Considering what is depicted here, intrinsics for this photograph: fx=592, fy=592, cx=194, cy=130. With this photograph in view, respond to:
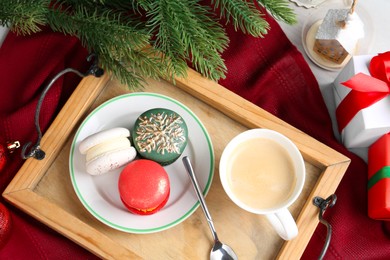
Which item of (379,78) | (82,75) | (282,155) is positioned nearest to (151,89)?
(82,75)

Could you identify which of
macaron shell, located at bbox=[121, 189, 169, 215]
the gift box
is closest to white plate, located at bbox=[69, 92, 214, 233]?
macaron shell, located at bbox=[121, 189, 169, 215]

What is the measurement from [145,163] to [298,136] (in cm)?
23

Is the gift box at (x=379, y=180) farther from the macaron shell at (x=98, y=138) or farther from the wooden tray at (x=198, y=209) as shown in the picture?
the macaron shell at (x=98, y=138)

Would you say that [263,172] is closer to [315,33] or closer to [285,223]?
[285,223]

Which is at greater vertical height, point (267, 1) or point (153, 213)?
point (267, 1)

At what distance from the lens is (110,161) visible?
0.83 meters

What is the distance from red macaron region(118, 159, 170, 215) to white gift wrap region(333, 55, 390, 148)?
31 centimetres

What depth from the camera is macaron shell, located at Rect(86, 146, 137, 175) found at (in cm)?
83

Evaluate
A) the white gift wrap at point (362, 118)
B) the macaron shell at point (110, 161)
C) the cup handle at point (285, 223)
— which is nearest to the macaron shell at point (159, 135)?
the macaron shell at point (110, 161)

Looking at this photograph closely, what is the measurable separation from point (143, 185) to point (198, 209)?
0.11m

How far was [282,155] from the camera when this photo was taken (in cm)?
85

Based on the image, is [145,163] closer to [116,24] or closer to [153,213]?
[153,213]

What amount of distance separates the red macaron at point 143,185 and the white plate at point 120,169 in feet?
0.10

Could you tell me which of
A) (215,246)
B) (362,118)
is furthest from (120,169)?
(362,118)
